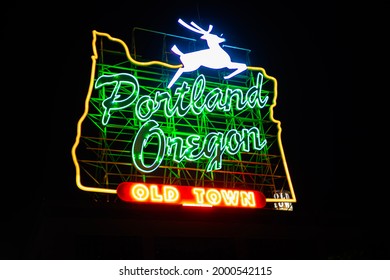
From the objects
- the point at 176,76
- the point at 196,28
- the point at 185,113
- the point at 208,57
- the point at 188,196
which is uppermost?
the point at 196,28

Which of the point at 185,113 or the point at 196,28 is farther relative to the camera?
the point at 196,28

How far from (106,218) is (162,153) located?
326cm

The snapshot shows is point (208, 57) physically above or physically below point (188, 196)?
above

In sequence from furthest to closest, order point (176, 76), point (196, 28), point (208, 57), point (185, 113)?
1. point (196, 28)
2. point (208, 57)
3. point (176, 76)
4. point (185, 113)

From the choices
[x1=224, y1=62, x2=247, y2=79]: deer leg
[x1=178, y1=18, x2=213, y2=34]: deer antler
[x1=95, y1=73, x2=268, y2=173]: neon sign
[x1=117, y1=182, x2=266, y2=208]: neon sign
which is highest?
[x1=178, y1=18, x2=213, y2=34]: deer antler

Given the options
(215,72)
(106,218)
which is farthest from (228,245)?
(215,72)

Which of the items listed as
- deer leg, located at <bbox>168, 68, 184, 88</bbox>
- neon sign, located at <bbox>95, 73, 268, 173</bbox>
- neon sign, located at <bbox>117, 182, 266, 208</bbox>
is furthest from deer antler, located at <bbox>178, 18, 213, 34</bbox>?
neon sign, located at <bbox>117, 182, 266, 208</bbox>

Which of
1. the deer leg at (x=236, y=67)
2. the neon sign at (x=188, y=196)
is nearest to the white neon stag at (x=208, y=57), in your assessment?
the deer leg at (x=236, y=67)

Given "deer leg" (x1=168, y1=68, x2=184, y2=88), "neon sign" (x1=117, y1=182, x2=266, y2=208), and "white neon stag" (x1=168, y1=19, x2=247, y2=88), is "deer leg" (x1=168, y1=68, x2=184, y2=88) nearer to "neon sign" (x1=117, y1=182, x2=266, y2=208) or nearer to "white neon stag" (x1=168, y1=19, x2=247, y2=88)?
"white neon stag" (x1=168, y1=19, x2=247, y2=88)

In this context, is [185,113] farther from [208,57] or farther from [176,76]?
[208,57]

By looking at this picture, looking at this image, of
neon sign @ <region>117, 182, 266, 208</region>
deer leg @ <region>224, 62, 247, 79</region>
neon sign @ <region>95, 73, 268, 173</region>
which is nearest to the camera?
neon sign @ <region>117, 182, 266, 208</region>

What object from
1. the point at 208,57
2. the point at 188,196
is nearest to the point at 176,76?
the point at 208,57

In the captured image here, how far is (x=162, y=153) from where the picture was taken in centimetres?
1435
